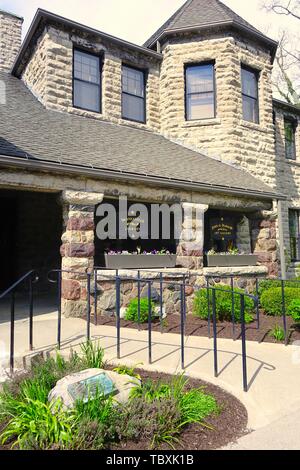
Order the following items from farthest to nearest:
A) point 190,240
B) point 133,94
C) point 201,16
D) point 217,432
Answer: point 201,16, point 133,94, point 190,240, point 217,432

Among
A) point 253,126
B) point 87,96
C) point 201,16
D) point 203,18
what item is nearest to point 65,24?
point 87,96

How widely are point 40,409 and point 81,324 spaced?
3.49 meters

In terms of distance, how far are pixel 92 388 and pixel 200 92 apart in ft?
35.9

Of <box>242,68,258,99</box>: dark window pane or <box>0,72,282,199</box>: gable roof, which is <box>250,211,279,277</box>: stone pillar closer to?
<box>0,72,282,199</box>: gable roof

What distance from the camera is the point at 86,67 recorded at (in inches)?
420

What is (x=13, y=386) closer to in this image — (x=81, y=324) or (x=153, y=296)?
(x=81, y=324)

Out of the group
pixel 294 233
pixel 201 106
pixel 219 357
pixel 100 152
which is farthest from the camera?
pixel 294 233

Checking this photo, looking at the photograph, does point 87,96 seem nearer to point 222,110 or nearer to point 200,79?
point 200,79

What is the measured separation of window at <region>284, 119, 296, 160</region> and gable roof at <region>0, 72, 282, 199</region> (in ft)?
16.3

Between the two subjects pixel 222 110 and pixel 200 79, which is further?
pixel 200 79

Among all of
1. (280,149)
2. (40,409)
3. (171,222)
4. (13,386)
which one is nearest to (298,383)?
(40,409)

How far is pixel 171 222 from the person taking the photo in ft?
34.1

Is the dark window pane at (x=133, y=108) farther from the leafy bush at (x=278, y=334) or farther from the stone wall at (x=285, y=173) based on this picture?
the leafy bush at (x=278, y=334)
